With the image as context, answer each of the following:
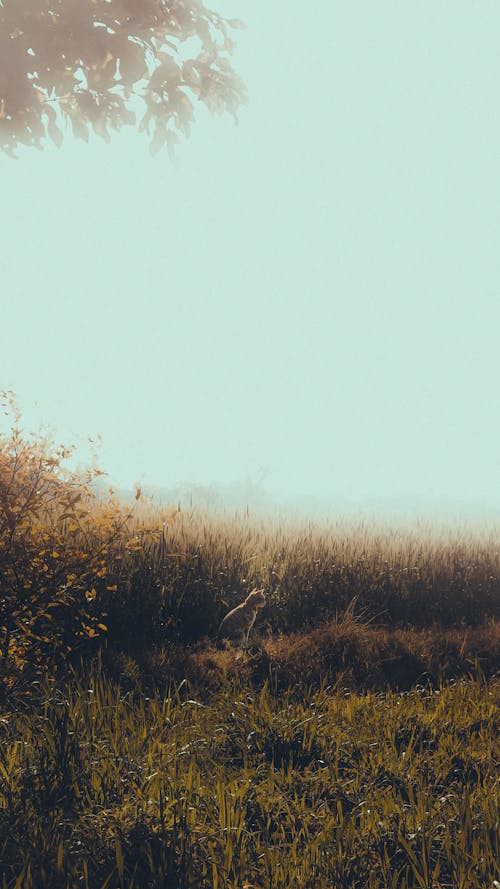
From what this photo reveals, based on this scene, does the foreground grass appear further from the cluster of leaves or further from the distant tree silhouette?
the distant tree silhouette

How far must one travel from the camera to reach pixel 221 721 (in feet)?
16.9

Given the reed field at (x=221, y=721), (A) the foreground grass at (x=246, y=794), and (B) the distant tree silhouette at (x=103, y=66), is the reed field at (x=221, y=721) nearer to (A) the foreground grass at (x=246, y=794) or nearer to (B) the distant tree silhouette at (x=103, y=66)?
(A) the foreground grass at (x=246, y=794)

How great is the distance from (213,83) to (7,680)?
242 inches

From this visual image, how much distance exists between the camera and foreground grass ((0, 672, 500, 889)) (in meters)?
3.33

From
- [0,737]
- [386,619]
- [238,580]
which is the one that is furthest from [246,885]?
[386,619]

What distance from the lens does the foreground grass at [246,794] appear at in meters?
3.33

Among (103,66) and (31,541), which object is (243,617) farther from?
(103,66)

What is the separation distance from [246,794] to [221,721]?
1.11m

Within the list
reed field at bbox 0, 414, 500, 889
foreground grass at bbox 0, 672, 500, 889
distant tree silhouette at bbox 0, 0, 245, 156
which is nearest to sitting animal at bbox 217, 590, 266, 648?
reed field at bbox 0, 414, 500, 889

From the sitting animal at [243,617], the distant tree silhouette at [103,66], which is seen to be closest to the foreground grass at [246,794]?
the sitting animal at [243,617]

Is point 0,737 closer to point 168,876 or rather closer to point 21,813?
point 21,813

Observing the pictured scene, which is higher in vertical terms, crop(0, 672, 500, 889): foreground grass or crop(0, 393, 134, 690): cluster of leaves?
crop(0, 393, 134, 690): cluster of leaves

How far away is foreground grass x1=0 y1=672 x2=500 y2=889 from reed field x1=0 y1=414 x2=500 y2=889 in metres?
0.01

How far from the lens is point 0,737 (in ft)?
15.7
